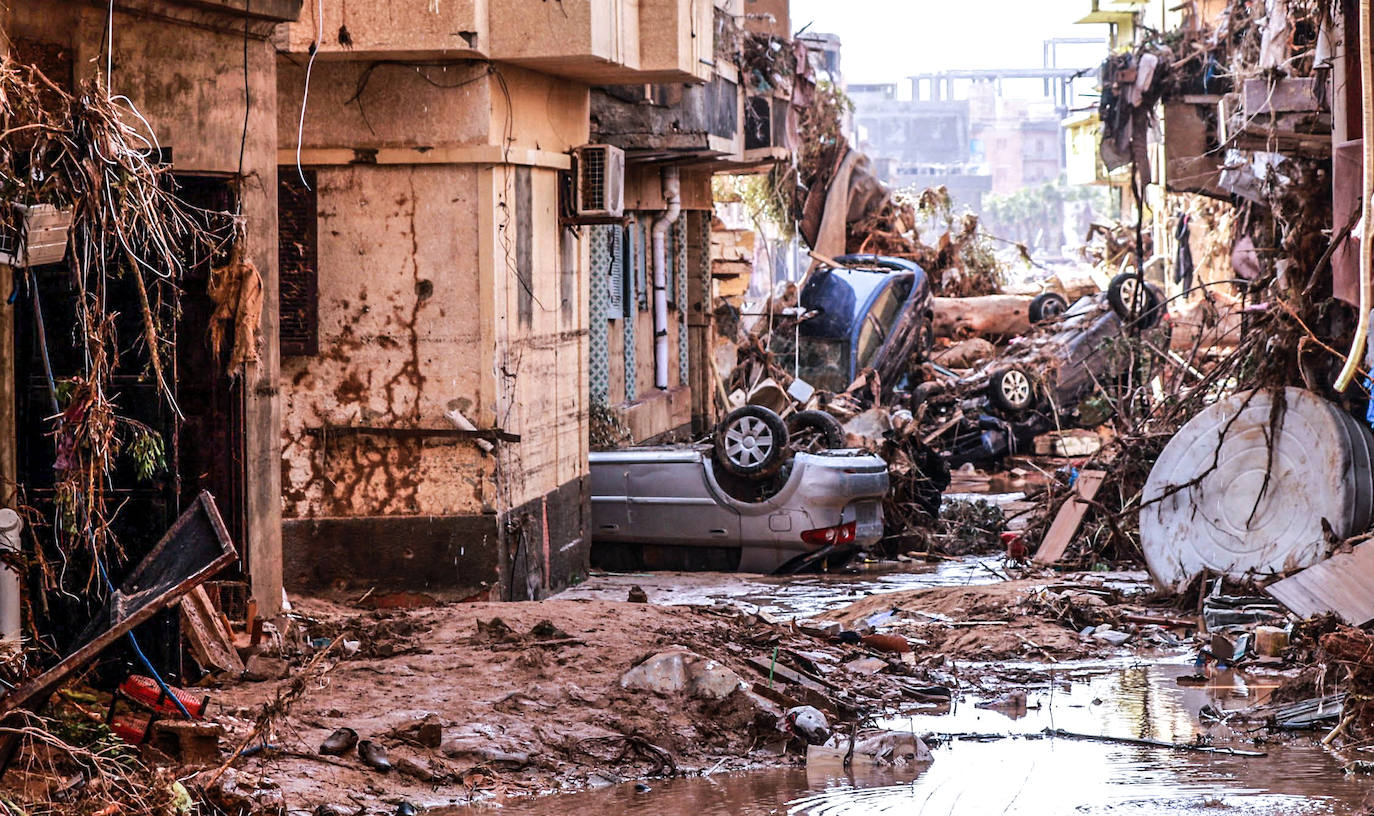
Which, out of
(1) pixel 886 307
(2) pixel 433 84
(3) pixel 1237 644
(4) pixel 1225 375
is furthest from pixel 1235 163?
(1) pixel 886 307

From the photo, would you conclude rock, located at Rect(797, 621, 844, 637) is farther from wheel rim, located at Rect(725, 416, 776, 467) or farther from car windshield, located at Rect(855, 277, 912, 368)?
car windshield, located at Rect(855, 277, 912, 368)

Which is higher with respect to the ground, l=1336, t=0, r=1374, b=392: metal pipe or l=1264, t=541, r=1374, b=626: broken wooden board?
l=1336, t=0, r=1374, b=392: metal pipe

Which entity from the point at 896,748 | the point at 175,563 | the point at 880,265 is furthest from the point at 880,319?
the point at 175,563

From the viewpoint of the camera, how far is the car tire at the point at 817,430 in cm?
1748

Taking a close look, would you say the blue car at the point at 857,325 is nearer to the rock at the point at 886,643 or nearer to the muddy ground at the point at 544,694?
the muddy ground at the point at 544,694

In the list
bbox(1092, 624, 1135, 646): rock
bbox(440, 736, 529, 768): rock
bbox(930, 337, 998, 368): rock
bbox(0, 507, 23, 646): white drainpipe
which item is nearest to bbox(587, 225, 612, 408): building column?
bbox(1092, 624, 1135, 646): rock

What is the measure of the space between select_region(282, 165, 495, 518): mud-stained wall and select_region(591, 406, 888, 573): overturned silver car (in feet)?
10.1

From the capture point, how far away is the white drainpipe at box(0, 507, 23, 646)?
7.34 m

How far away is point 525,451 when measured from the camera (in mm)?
Answer: 13039

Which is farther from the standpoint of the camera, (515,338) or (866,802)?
(515,338)

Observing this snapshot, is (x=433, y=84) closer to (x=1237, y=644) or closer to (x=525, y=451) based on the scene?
(x=525, y=451)

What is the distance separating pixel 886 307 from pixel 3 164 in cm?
2173

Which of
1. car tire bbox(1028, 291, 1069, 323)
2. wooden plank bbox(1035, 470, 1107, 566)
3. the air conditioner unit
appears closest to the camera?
the air conditioner unit

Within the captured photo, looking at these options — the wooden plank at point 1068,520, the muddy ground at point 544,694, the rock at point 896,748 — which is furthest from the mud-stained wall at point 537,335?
the rock at point 896,748
